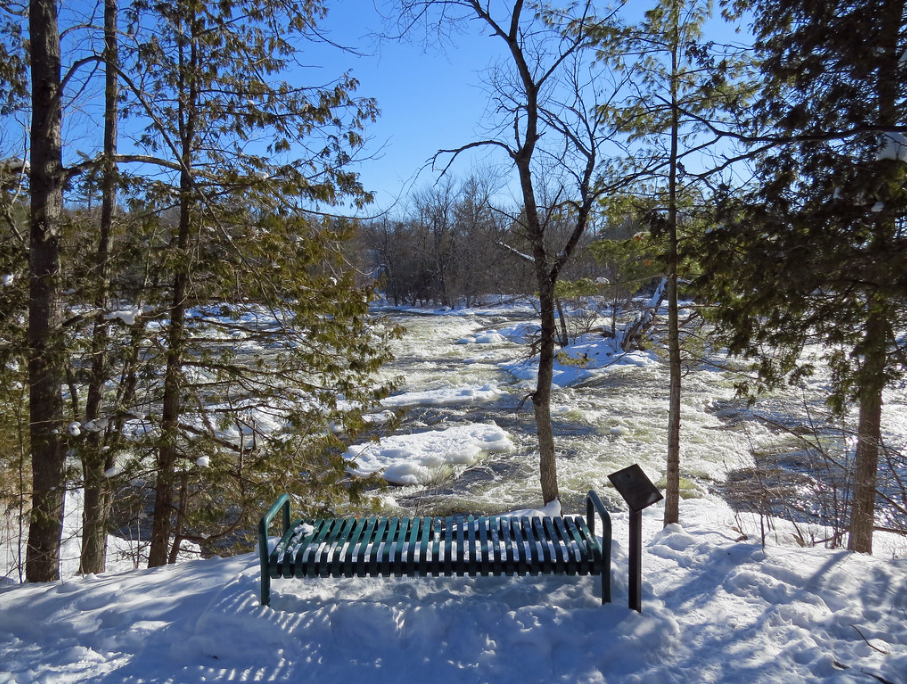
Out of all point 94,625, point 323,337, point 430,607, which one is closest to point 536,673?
point 430,607

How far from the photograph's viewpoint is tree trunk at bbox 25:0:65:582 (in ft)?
16.5

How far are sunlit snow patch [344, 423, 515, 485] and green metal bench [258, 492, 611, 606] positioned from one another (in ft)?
21.7

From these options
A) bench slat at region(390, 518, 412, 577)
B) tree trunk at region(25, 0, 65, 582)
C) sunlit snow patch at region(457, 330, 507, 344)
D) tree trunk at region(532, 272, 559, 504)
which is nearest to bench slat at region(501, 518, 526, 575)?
bench slat at region(390, 518, 412, 577)

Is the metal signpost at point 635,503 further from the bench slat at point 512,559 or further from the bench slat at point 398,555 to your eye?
the bench slat at point 398,555

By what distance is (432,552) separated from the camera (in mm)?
3613

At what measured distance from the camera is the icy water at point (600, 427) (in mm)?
10188

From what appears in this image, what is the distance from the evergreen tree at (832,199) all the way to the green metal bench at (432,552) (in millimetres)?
2495

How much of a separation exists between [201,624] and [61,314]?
351 centimetres

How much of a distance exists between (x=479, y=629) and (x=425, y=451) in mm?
8731

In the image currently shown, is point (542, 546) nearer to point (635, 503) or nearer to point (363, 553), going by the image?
point (635, 503)

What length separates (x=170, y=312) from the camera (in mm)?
5797

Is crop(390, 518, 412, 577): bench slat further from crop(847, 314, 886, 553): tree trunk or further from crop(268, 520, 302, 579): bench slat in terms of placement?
crop(847, 314, 886, 553): tree trunk

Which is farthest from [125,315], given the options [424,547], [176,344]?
[424,547]

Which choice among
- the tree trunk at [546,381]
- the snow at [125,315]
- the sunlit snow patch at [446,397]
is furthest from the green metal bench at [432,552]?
the sunlit snow patch at [446,397]
